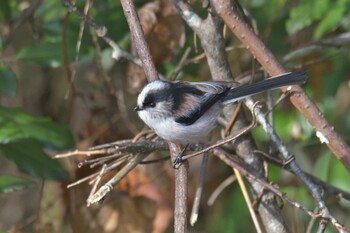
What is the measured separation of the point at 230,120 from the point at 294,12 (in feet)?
2.60

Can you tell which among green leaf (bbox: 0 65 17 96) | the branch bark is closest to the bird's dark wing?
the branch bark

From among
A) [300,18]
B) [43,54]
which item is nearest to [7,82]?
[43,54]

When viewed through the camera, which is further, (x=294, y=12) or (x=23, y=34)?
(x=23, y=34)

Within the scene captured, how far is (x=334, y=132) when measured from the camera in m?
2.29

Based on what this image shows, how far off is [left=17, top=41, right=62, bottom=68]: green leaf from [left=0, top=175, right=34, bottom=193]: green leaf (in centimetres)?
63

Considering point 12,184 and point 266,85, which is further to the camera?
point 12,184

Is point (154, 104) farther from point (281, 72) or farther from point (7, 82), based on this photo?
point (7, 82)

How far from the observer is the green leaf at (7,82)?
9.49 feet

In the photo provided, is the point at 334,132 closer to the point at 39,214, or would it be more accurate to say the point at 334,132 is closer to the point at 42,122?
the point at 42,122

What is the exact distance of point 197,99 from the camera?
248 centimetres

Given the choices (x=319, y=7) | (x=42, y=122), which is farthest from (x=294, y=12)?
(x=42, y=122)

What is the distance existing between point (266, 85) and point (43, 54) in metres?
1.23

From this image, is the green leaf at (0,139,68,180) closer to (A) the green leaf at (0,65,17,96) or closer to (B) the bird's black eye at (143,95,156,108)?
(A) the green leaf at (0,65,17,96)

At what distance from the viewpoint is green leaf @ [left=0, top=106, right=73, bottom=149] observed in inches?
104
